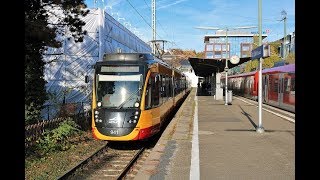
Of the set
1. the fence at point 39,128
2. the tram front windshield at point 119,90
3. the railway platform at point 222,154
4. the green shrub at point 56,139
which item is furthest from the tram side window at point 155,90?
the fence at point 39,128

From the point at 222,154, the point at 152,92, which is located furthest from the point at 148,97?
the point at 222,154

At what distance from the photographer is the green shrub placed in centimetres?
1127

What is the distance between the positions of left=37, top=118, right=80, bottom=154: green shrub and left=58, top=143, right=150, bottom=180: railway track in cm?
129

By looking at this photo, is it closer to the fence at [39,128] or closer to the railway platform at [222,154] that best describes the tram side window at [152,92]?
the railway platform at [222,154]

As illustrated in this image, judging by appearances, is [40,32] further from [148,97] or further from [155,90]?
[155,90]

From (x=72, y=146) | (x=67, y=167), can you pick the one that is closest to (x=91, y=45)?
(x=72, y=146)

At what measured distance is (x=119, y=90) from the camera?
11453 mm

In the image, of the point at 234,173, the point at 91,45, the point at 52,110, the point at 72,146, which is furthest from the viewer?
the point at 91,45

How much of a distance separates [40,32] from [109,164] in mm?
3801

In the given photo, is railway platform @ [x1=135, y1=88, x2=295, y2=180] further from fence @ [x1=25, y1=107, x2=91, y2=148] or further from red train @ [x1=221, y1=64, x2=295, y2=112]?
red train @ [x1=221, y1=64, x2=295, y2=112]

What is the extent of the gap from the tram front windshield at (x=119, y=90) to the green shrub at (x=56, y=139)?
1782 millimetres
